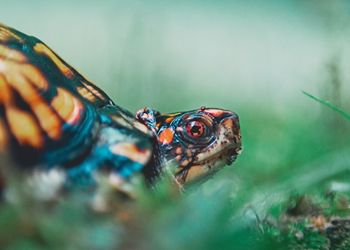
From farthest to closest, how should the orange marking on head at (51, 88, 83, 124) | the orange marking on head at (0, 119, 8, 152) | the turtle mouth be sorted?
the turtle mouth, the orange marking on head at (51, 88, 83, 124), the orange marking on head at (0, 119, 8, 152)

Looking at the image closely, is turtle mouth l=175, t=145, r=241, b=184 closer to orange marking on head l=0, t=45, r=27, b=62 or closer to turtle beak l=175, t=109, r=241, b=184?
turtle beak l=175, t=109, r=241, b=184

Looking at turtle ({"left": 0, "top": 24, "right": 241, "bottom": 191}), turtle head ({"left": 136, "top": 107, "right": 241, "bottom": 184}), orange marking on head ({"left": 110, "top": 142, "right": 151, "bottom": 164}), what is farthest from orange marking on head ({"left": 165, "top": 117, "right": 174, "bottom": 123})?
orange marking on head ({"left": 110, "top": 142, "right": 151, "bottom": 164})

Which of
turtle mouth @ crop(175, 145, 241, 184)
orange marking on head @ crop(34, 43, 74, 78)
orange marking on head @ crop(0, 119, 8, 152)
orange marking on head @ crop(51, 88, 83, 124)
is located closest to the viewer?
orange marking on head @ crop(0, 119, 8, 152)

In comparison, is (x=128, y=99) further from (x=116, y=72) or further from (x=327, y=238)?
(x=327, y=238)

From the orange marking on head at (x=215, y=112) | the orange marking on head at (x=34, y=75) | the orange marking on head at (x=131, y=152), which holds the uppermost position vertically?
the orange marking on head at (x=34, y=75)

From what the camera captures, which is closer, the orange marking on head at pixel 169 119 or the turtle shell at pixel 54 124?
the turtle shell at pixel 54 124

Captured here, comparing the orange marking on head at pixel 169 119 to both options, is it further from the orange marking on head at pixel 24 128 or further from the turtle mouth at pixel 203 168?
the orange marking on head at pixel 24 128

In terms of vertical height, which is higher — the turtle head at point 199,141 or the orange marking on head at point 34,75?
the orange marking on head at point 34,75

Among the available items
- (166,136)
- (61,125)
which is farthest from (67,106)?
(166,136)

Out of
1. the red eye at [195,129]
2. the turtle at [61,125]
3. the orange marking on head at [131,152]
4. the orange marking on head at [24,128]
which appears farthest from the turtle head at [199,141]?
the orange marking on head at [24,128]
